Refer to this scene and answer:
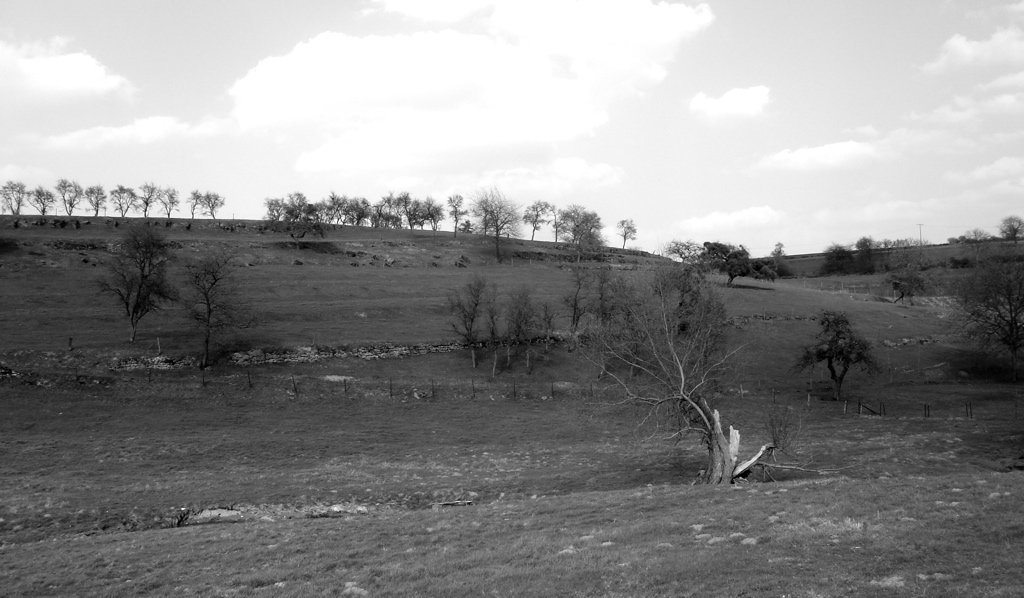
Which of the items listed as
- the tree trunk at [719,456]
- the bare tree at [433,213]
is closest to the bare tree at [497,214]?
the bare tree at [433,213]

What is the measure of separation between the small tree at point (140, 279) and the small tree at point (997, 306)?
3364 inches

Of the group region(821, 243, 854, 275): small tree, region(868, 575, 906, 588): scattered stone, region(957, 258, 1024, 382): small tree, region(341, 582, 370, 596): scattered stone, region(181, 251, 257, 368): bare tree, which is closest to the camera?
region(868, 575, 906, 588): scattered stone

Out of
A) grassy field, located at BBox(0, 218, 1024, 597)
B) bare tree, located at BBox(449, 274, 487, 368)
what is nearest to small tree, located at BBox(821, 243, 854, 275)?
grassy field, located at BBox(0, 218, 1024, 597)

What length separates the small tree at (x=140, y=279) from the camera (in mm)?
59125

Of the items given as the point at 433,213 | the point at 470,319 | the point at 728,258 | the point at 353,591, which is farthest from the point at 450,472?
the point at 433,213

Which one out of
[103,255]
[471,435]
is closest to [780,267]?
[471,435]

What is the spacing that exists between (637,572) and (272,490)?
20273 mm

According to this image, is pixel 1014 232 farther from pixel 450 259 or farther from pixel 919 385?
pixel 450 259

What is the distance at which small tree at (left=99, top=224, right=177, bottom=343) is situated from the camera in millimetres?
59125

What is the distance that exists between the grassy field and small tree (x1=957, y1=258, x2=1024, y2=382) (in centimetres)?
389

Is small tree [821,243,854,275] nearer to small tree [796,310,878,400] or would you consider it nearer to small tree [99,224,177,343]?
small tree [796,310,878,400]

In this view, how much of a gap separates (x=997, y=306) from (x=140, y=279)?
90.8 m

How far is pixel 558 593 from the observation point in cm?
1204

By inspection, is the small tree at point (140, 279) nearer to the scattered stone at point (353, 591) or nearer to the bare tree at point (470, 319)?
the bare tree at point (470, 319)
